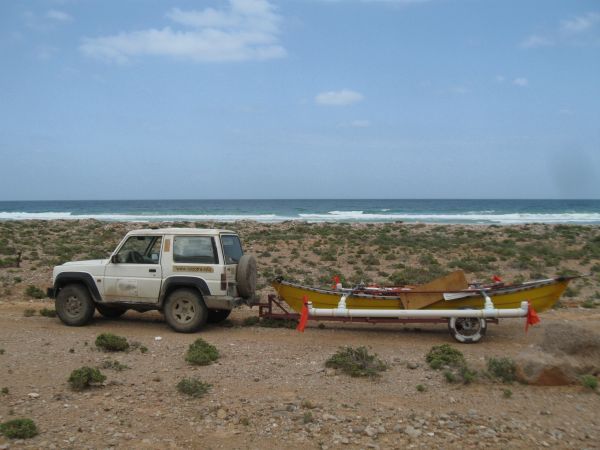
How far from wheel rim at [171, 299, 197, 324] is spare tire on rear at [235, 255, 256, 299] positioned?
0.94 metres

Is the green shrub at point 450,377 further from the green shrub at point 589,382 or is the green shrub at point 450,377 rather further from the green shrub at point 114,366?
the green shrub at point 114,366

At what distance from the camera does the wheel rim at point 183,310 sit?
1034 cm

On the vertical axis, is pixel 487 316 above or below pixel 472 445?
above

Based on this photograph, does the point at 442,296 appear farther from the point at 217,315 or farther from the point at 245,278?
the point at 217,315

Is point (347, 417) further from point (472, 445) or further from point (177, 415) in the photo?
point (177, 415)

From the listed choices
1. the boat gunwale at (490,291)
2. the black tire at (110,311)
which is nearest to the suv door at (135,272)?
the black tire at (110,311)

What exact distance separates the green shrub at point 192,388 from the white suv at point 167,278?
3.02 meters

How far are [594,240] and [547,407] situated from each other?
27287 millimetres

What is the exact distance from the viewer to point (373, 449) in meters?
5.62

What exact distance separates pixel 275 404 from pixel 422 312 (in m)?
3.88

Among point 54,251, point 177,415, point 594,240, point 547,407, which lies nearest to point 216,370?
point 177,415

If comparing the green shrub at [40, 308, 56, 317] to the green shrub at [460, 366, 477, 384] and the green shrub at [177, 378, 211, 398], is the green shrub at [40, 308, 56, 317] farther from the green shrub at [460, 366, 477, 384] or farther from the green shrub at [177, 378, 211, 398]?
the green shrub at [460, 366, 477, 384]

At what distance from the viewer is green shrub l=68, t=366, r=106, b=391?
7.00 meters

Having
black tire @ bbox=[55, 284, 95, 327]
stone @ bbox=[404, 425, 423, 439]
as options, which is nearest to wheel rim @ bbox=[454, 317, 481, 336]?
stone @ bbox=[404, 425, 423, 439]
